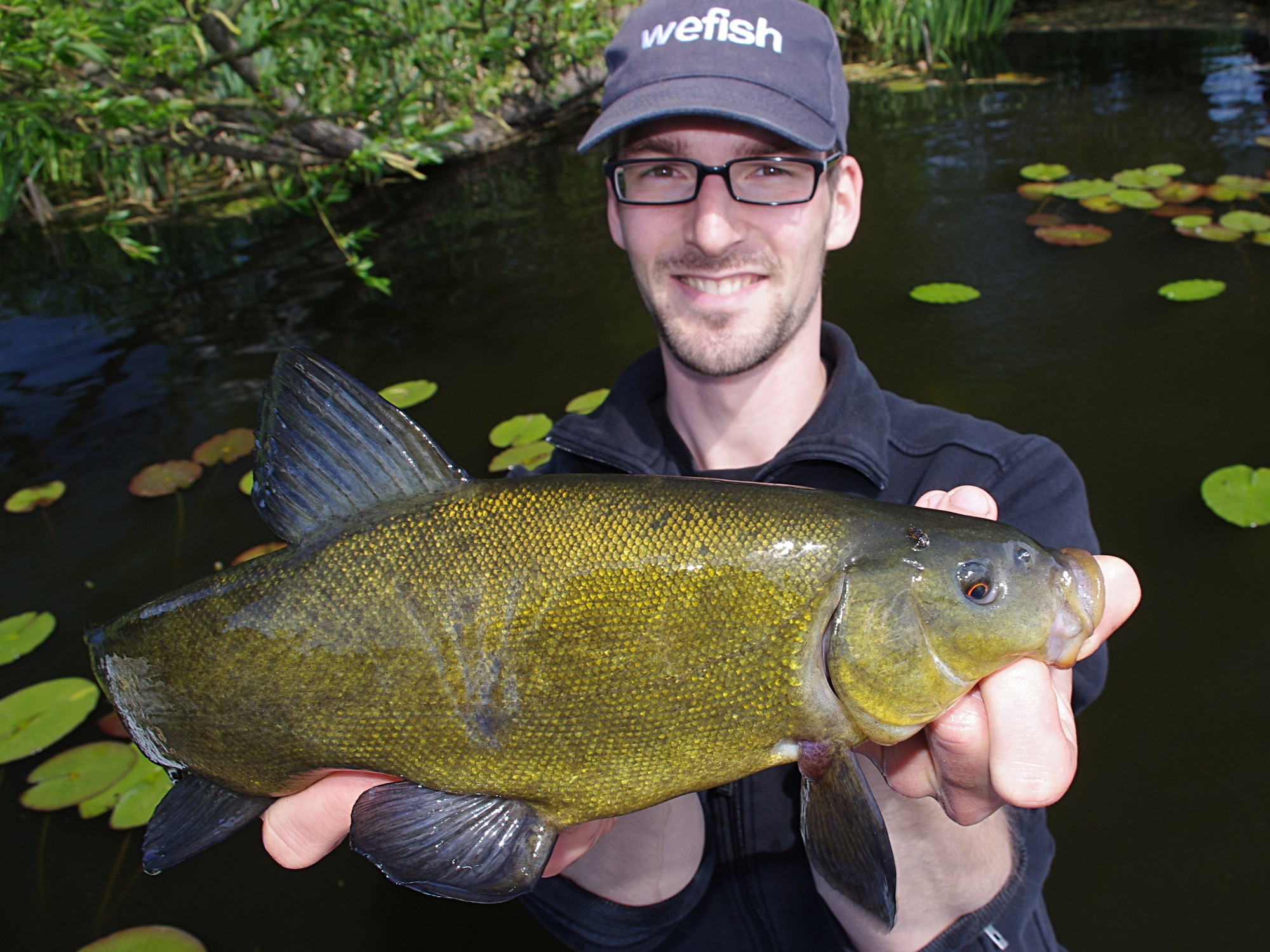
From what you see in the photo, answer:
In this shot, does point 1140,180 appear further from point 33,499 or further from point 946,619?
point 33,499

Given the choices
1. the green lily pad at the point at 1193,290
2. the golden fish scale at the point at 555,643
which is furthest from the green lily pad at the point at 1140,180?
the golden fish scale at the point at 555,643

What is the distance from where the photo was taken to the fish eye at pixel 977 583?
137 cm

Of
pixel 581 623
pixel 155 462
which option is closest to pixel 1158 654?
pixel 581 623

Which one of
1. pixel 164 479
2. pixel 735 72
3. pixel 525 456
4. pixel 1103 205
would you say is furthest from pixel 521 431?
pixel 1103 205

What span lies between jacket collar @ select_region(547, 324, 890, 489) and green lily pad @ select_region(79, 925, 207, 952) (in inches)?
83.3

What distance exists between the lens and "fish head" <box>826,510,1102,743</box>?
4.44 feet

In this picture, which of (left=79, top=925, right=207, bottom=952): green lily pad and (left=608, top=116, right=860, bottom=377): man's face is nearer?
(left=608, top=116, right=860, bottom=377): man's face

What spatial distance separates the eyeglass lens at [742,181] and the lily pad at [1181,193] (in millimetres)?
6427

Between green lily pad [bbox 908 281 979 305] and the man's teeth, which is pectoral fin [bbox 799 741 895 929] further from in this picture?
green lily pad [bbox 908 281 979 305]

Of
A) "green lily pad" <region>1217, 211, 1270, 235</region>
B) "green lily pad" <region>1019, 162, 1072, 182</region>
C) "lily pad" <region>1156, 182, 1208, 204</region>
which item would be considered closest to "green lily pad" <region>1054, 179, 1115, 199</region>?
"green lily pad" <region>1019, 162, 1072, 182</region>

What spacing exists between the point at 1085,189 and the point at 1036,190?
407 mm

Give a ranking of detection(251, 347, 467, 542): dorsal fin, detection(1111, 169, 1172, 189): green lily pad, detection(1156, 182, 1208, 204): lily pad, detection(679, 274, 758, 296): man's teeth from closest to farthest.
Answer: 1. detection(251, 347, 467, 542): dorsal fin
2. detection(679, 274, 758, 296): man's teeth
3. detection(1156, 182, 1208, 204): lily pad
4. detection(1111, 169, 1172, 189): green lily pad

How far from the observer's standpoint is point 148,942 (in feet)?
9.09

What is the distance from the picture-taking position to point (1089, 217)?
7.25 m
